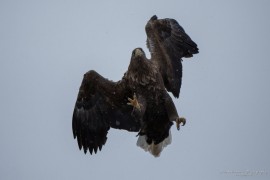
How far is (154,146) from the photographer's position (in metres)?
8.87

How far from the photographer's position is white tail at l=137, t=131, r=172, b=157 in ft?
29.1

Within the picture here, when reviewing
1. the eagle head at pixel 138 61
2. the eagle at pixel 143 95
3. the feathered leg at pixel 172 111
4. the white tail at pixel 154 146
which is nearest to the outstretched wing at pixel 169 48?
the eagle at pixel 143 95

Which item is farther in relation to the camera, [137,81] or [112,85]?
[112,85]

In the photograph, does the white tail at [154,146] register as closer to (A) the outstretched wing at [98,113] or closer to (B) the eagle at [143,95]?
(B) the eagle at [143,95]

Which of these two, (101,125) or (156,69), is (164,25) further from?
(101,125)

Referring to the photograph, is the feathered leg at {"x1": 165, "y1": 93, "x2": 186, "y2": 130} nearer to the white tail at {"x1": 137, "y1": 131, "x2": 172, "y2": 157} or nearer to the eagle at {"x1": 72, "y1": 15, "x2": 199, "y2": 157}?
the eagle at {"x1": 72, "y1": 15, "x2": 199, "y2": 157}

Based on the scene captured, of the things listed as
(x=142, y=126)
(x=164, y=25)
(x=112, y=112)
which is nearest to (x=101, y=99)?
(x=112, y=112)

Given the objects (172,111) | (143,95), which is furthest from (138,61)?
(172,111)

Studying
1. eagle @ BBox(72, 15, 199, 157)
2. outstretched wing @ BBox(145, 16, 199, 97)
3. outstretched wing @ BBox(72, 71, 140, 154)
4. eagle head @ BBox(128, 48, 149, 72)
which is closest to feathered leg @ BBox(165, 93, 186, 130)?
eagle @ BBox(72, 15, 199, 157)

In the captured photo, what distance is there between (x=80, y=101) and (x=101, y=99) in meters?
0.39

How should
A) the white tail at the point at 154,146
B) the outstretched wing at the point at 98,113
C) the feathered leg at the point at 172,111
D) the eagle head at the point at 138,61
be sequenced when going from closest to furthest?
the feathered leg at the point at 172,111
the eagle head at the point at 138,61
the outstretched wing at the point at 98,113
the white tail at the point at 154,146

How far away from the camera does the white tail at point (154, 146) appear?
29.1 feet

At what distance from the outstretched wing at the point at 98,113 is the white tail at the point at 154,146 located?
1.31 ft

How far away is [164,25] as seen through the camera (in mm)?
8883
